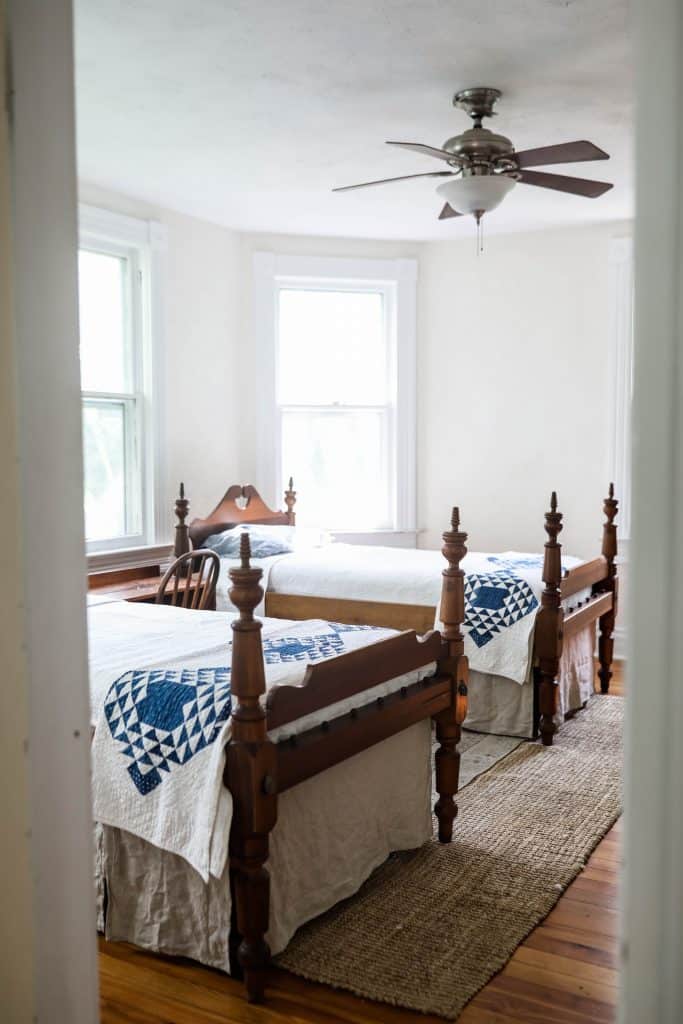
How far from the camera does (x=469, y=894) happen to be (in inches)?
109

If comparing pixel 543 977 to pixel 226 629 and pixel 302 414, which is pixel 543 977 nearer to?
pixel 226 629

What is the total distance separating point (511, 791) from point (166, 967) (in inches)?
65.8

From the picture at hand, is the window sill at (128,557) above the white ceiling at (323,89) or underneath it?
underneath

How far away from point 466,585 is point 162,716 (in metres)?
2.25

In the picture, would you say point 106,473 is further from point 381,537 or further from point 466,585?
point 466,585

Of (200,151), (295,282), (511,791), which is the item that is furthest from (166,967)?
(295,282)

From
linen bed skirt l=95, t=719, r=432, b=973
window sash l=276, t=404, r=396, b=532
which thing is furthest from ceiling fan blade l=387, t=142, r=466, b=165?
window sash l=276, t=404, r=396, b=532

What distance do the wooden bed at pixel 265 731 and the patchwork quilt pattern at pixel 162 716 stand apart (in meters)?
0.08

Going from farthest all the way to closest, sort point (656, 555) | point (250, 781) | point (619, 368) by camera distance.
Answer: point (619, 368) < point (250, 781) < point (656, 555)

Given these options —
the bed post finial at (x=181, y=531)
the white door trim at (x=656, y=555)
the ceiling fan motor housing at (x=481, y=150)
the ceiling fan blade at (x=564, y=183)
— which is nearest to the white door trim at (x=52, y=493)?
the white door trim at (x=656, y=555)

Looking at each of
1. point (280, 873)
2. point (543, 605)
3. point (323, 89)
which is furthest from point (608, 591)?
point (280, 873)

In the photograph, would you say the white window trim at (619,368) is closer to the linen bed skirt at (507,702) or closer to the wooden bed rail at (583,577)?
the wooden bed rail at (583,577)

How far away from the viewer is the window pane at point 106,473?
5.05m

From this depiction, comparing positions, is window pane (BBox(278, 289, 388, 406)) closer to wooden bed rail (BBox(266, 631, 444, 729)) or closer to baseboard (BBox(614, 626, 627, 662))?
baseboard (BBox(614, 626, 627, 662))
